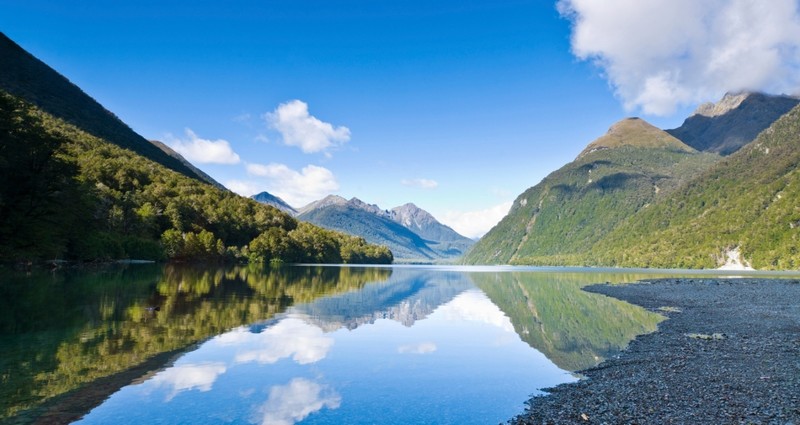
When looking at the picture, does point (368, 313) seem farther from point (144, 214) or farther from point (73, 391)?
point (144, 214)

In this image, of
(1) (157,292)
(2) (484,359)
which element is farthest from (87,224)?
(2) (484,359)

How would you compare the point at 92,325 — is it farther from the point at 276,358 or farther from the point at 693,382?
the point at 693,382

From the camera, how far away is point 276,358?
25.5 metres

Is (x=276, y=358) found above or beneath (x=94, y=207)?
beneath

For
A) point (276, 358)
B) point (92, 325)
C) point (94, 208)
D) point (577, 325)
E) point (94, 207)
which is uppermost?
point (94, 207)

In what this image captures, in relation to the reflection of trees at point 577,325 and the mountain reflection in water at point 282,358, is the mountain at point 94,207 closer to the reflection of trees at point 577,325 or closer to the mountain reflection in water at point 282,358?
the mountain reflection in water at point 282,358

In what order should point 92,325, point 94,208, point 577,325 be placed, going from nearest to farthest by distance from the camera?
point 92,325 → point 577,325 → point 94,208

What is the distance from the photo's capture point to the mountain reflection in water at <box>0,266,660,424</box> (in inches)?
680

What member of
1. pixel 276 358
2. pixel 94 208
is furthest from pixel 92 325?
pixel 94 208

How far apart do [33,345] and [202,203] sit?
16926cm

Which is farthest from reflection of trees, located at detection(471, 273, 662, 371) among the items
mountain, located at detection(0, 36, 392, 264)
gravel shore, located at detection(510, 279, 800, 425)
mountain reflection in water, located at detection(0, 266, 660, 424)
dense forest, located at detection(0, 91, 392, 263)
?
dense forest, located at detection(0, 91, 392, 263)

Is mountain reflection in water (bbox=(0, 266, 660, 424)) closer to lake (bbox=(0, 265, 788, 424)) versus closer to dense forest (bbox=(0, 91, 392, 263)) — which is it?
lake (bbox=(0, 265, 788, 424))

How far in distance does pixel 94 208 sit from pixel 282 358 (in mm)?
103137

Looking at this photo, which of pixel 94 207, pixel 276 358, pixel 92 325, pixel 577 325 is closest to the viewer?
pixel 276 358
